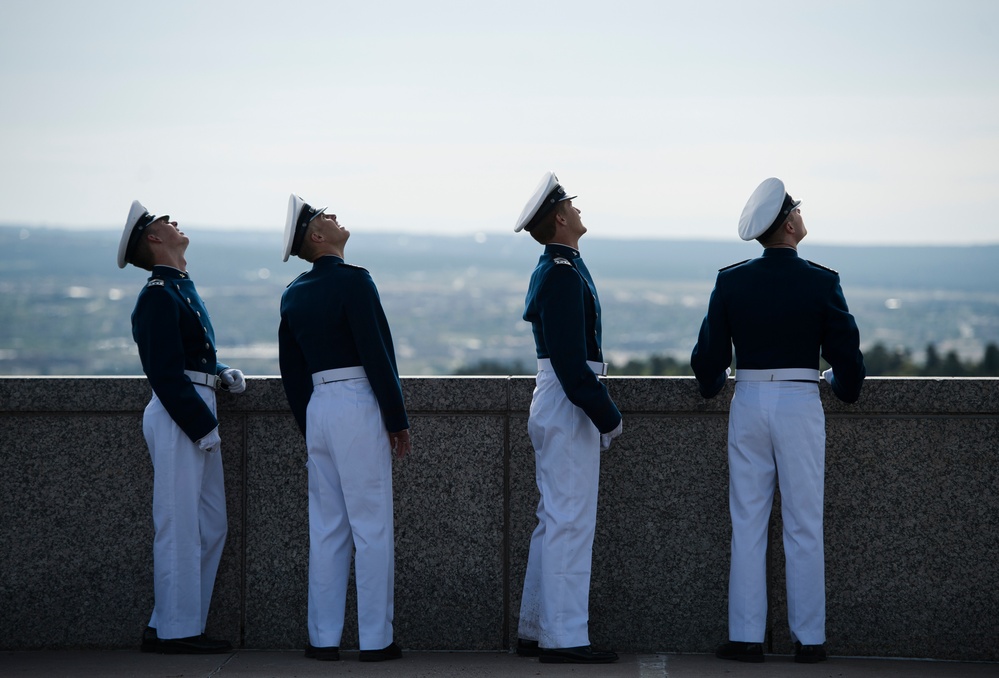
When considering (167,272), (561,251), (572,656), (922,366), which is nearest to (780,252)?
(561,251)

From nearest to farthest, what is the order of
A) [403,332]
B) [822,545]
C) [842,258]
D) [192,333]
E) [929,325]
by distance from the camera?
1. [822,545]
2. [192,333]
3. [929,325]
4. [842,258]
5. [403,332]

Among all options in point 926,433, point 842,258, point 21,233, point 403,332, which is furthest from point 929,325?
point 926,433

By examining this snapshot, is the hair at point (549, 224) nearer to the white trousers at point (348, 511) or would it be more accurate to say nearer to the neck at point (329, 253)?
the neck at point (329, 253)

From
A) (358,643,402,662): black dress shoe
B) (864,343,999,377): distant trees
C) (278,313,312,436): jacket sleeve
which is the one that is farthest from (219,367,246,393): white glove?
(864,343,999,377): distant trees

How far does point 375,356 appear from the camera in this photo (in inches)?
211

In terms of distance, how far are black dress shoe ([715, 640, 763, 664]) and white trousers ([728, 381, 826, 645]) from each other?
41mm

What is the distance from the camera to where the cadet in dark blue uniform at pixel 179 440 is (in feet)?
18.1

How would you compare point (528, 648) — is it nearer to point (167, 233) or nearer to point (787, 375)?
point (787, 375)

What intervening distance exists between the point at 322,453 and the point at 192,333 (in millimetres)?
867

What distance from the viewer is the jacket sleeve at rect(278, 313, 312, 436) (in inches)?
224

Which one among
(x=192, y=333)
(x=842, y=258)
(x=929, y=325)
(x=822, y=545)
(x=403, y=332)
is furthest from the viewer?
(x=403, y=332)

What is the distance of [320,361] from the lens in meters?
5.50

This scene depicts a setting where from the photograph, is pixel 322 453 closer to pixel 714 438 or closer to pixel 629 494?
pixel 629 494

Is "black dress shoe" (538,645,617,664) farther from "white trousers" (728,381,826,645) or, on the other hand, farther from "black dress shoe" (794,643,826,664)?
"black dress shoe" (794,643,826,664)
